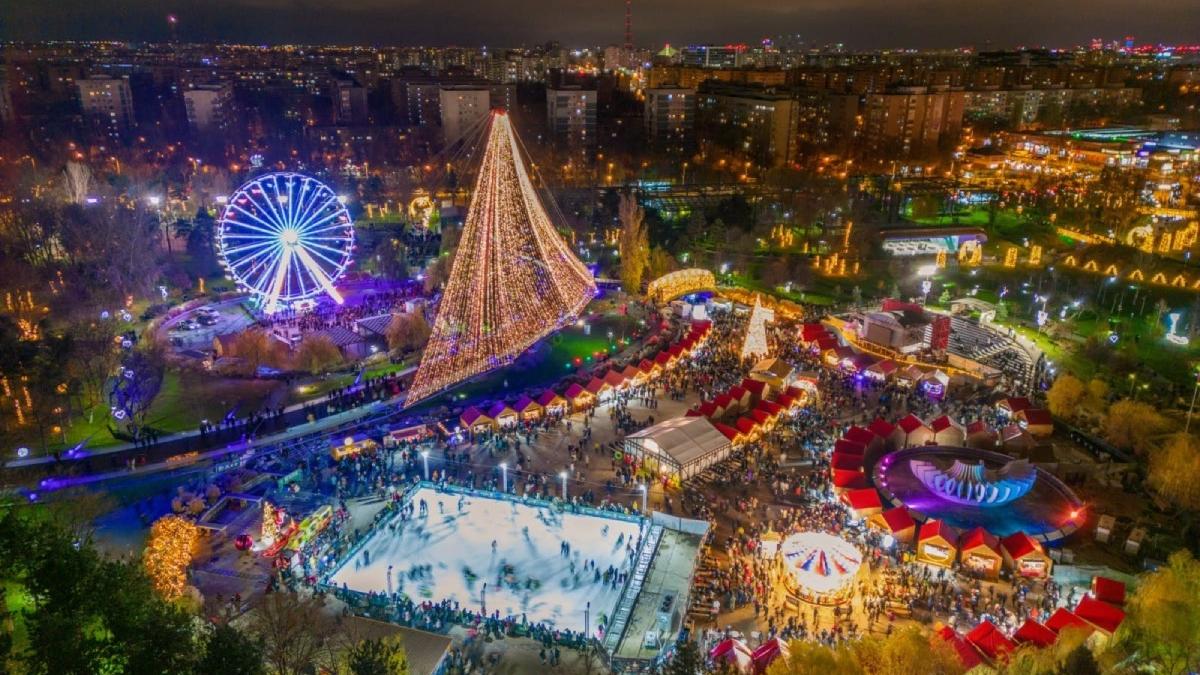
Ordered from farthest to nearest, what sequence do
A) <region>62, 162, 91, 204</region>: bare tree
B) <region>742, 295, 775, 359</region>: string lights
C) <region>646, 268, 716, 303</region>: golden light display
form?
<region>62, 162, 91, 204</region>: bare tree
<region>646, 268, 716, 303</region>: golden light display
<region>742, 295, 775, 359</region>: string lights

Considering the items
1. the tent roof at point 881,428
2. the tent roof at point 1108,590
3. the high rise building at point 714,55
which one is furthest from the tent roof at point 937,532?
the high rise building at point 714,55

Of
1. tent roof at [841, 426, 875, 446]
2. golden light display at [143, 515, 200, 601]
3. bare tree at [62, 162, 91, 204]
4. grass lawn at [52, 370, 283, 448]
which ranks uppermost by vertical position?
bare tree at [62, 162, 91, 204]

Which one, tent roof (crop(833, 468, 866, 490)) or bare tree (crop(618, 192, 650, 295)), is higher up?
bare tree (crop(618, 192, 650, 295))

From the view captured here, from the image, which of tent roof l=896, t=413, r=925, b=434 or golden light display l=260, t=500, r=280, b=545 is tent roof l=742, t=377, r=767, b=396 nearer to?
tent roof l=896, t=413, r=925, b=434

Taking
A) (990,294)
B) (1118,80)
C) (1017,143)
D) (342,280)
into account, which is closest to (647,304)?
(342,280)

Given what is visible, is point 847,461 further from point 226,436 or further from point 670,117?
point 670,117

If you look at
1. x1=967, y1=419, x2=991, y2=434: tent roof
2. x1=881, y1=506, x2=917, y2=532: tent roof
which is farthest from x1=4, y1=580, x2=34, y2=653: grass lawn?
x1=967, y1=419, x2=991, y2=434: tent roof

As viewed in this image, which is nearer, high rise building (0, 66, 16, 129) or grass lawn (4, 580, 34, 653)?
grass lawn (4, 580, 34, 653)
